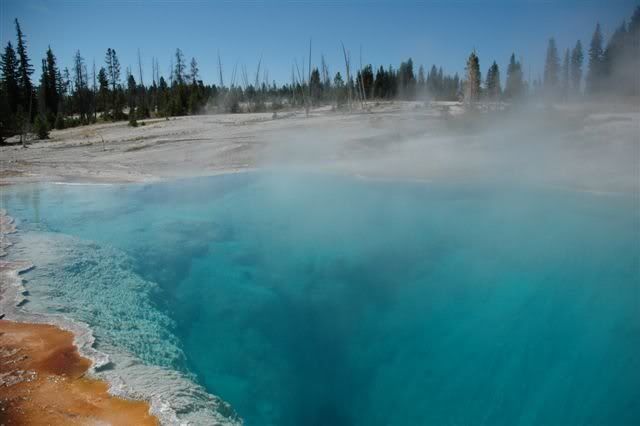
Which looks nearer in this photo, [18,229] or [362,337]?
[362,337]

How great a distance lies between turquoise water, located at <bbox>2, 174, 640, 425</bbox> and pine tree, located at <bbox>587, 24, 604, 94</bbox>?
26.5 meters

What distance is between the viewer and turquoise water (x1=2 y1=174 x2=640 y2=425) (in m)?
3.00

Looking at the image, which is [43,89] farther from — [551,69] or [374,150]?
[551,69]

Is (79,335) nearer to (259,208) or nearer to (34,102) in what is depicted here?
(259,208)

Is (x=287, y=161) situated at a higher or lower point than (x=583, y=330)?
higher

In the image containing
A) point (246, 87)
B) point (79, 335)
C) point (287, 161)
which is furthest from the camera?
point (246, 87)

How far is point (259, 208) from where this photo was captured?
7.16m

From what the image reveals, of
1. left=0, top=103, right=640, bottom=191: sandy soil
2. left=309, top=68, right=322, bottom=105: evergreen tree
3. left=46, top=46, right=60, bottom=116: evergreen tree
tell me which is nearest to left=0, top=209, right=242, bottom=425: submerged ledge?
left=0, top=103, right=640, bottom=191: sandy soil

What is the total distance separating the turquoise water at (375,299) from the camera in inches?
118

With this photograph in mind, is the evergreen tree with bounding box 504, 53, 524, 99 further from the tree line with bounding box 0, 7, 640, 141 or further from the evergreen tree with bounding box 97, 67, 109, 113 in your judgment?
the evergreen tree with bounding box 97, 67, 109, 113

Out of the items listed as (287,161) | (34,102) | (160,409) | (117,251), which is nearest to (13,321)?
(160,409)

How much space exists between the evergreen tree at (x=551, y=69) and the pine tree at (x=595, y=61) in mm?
3883

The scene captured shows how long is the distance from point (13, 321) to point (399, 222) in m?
4.60

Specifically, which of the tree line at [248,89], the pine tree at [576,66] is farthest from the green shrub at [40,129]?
the pine tree at [576,66]
